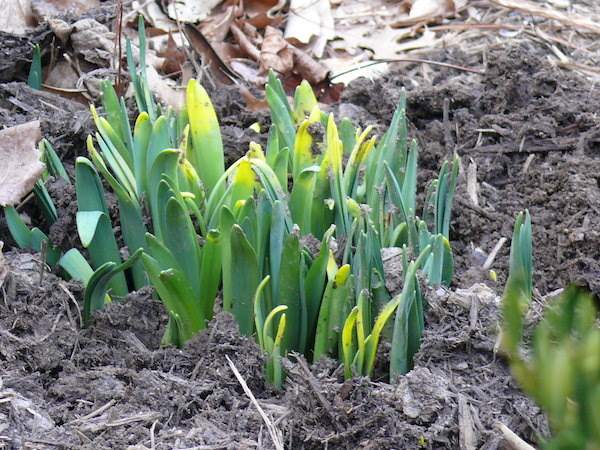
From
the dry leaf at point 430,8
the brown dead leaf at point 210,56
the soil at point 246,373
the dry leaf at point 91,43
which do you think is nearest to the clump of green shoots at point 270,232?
the soil at point 246,373

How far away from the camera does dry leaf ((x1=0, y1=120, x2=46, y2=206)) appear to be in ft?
6.78

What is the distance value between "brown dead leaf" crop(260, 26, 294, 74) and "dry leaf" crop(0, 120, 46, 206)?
4.28ft

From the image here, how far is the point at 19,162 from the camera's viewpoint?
85.0 inches

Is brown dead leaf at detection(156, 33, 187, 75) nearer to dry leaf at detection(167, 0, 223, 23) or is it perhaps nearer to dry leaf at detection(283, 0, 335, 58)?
dry leaf at detection(167, 0, 223, 23)

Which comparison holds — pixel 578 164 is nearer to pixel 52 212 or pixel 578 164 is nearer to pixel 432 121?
pixel 432 121

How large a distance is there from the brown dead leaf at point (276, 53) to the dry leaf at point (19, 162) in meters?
1.30

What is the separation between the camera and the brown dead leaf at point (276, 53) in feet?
11.0

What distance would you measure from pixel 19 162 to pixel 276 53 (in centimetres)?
157

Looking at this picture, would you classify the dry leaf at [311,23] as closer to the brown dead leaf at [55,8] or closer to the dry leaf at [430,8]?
the dry leaf at [430,8]

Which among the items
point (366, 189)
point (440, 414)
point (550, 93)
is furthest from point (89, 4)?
point (440, 414)

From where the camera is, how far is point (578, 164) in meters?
2.58

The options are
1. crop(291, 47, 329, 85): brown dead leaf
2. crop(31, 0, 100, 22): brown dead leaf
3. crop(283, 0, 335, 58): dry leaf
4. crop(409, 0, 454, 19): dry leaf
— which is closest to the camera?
crop(31, 0, 100, 22): brown dead leaf

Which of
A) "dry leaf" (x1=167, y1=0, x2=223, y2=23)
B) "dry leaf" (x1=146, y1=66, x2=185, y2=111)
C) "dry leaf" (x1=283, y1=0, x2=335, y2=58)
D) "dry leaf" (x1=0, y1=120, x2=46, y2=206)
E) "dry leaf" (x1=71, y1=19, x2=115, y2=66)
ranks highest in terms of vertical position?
"dry leaf" (x1=71, y1=19, x2=115, y2=66)

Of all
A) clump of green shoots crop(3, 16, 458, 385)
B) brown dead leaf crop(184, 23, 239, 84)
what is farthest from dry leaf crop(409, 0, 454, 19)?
clump of green shoots crop(3, 16, 458, 385)
